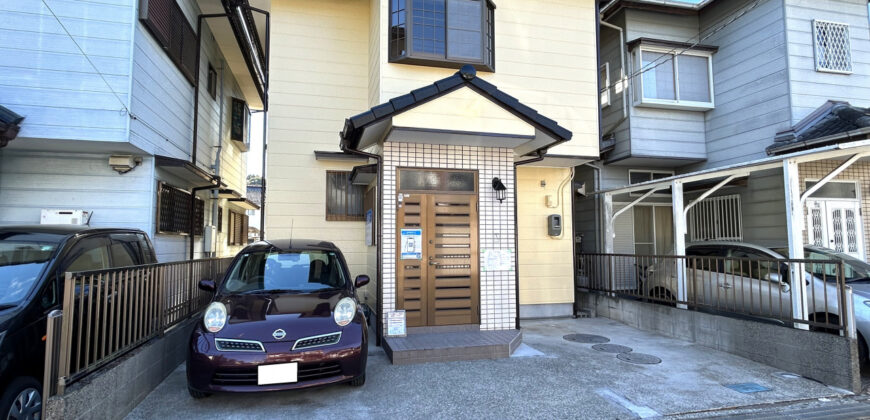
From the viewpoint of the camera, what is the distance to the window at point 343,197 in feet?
26.3

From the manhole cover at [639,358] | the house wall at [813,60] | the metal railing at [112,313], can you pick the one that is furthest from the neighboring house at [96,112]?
the house wall at [813,60]

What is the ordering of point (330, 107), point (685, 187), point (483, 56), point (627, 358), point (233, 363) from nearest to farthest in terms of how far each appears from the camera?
1. point (233, 363)
2. point (627, 358)
3. point (483, 56)
4. point (330, 107)
5. point (685, 187)

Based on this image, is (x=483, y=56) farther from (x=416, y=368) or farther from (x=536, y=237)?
(x=416, y=368)

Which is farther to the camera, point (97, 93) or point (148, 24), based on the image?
point (148, 24)

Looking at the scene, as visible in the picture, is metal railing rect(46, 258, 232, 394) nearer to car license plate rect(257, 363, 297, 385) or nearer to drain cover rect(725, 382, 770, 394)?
car license plate rect(257, 363, 297, 385)

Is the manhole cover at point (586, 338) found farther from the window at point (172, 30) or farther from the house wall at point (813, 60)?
the window at point (172, 30)

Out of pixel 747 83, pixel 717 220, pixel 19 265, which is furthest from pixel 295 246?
pixel 747 83

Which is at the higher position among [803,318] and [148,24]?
[148,24]

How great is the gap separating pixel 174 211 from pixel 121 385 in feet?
13.9

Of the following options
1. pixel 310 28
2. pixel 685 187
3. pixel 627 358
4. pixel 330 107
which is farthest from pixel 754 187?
pixel 310 28

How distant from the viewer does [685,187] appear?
9.51 m

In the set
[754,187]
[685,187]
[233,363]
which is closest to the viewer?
[233,363]

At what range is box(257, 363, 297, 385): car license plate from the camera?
12.0 ft

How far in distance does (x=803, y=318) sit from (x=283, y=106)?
8.46 m
